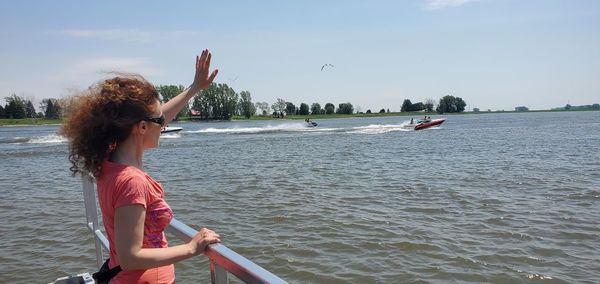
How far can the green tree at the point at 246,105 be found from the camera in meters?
152

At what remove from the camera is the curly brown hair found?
2.08 meters

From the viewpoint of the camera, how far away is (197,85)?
3.13 metres

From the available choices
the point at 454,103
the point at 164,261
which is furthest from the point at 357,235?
the point at 454,103

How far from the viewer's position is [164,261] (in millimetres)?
2008

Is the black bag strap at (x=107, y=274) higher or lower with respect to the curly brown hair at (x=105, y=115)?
lower

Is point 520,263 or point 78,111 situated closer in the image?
point 78,111

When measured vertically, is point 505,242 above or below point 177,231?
below

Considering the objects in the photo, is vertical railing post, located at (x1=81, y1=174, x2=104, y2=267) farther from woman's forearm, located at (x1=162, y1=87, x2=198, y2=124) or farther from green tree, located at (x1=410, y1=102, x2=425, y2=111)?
green tree, located at (x1=410, y1=102, x2=425, y2=111)

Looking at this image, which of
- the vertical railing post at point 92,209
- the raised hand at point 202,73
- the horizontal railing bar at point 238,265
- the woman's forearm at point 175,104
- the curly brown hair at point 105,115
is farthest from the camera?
the vertical railing post at point 92,209

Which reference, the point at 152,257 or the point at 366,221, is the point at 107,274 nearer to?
the point at 152,257

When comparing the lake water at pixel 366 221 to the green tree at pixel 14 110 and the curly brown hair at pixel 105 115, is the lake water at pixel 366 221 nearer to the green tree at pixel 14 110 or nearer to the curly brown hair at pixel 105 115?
the curly brown hair at pixel 105 115

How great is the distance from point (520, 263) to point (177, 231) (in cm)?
701

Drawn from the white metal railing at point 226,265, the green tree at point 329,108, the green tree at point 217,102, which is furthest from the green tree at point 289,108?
the white metal railing at point 226,265

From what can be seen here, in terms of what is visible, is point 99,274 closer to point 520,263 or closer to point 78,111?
point 78,111
